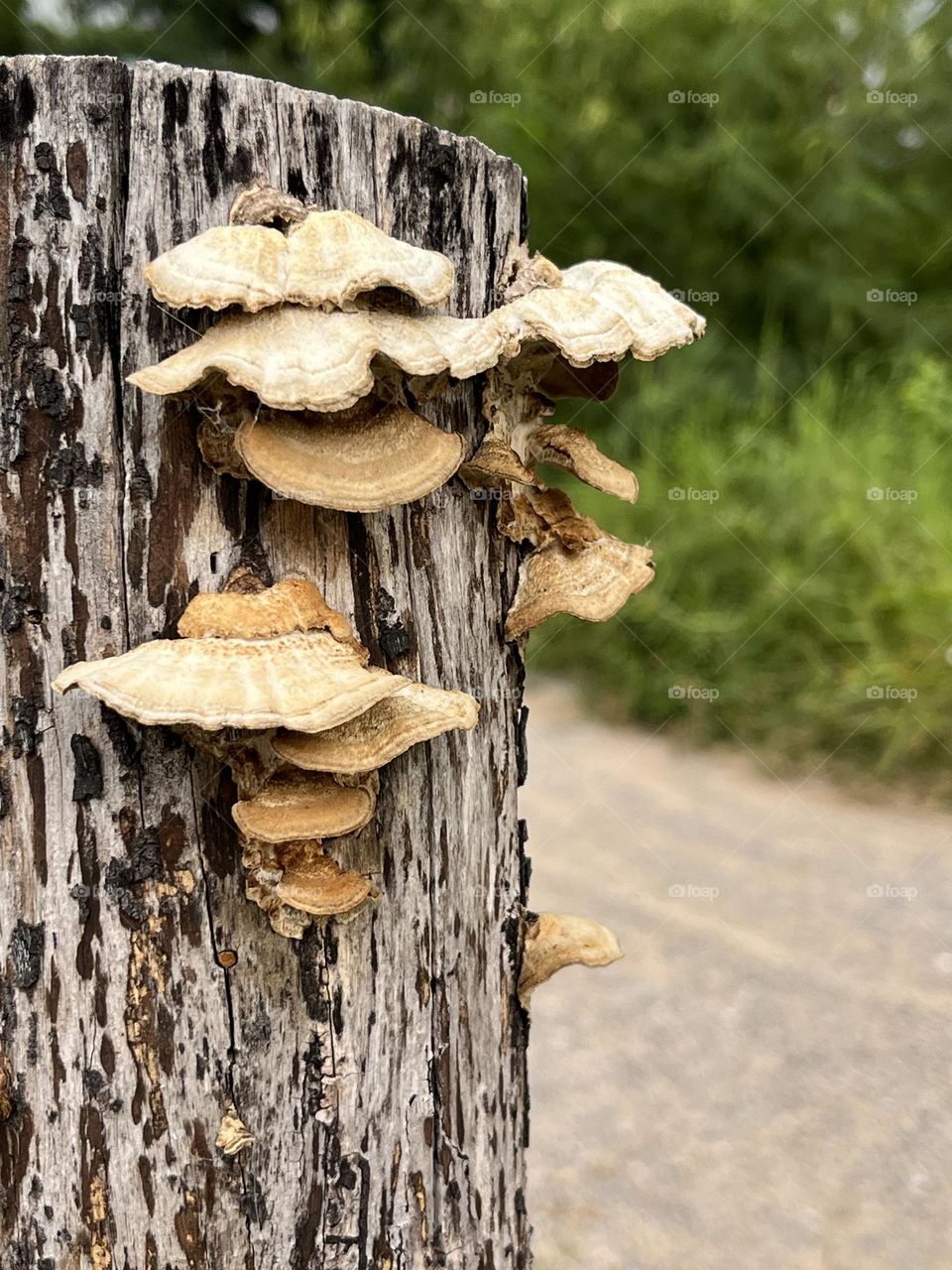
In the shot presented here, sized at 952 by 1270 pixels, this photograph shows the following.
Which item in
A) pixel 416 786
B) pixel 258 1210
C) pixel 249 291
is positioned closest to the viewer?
pixel 249 291

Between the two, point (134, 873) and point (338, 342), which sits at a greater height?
point (338, 342)

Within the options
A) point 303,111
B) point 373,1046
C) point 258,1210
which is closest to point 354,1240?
point 258,1210

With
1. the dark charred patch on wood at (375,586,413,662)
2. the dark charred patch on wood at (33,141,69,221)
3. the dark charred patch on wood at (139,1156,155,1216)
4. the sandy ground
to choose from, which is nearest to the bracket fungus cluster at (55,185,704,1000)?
the dark charred patch on wood at (375,586,413,662)

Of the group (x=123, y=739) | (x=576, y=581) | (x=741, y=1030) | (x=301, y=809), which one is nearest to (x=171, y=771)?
(x=123, y=739)

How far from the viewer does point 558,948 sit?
2.29 meters

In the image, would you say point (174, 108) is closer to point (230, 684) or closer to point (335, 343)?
point (335, 343)

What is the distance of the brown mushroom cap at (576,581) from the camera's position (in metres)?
2.12

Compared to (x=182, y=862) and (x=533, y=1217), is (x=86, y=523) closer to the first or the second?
(x=182, y=862)

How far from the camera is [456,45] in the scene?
16688 millimetres

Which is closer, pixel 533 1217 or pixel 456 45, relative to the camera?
pixel 533 1217

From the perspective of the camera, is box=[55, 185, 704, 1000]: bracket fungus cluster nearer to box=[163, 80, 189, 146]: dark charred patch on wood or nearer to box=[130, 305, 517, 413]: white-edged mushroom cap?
box=[130, 305, 517, 413]: white-edged mushroom cap

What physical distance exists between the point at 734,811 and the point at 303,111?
7201 mm

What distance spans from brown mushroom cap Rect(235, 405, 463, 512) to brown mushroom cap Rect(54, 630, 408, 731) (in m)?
0.26

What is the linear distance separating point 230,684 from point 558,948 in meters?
1.17
